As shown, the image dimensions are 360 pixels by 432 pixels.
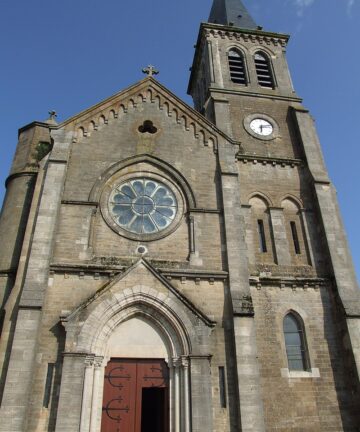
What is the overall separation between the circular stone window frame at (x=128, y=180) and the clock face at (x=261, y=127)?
5392mm

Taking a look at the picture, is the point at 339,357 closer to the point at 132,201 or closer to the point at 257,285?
the point at 257,285

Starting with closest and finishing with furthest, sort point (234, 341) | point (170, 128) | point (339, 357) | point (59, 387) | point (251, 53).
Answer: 1. point (59, 387)
2. point (234, 341)
3. point (339, 357)
4. point (170, 128)
5. point (251, 53)

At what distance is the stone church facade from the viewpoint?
1055cm

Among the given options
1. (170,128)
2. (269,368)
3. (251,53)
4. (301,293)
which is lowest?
(269,368)

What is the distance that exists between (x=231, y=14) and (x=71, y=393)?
75.8 ft

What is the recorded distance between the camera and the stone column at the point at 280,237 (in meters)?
14.0

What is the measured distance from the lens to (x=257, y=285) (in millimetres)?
12969

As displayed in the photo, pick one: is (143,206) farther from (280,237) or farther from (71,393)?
(71,393)

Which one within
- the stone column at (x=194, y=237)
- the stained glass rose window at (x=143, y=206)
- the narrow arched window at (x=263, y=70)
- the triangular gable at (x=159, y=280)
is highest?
the narrow arched window at (x=263, y=70)

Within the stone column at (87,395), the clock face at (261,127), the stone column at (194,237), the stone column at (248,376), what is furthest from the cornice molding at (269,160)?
the stone column at (87,395)

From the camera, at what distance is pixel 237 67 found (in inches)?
819

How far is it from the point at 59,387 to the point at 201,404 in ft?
11.7

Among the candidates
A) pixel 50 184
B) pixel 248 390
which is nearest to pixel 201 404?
pixel 248 390

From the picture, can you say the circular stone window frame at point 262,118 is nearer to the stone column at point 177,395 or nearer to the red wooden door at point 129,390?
the stone column at point 177,395
